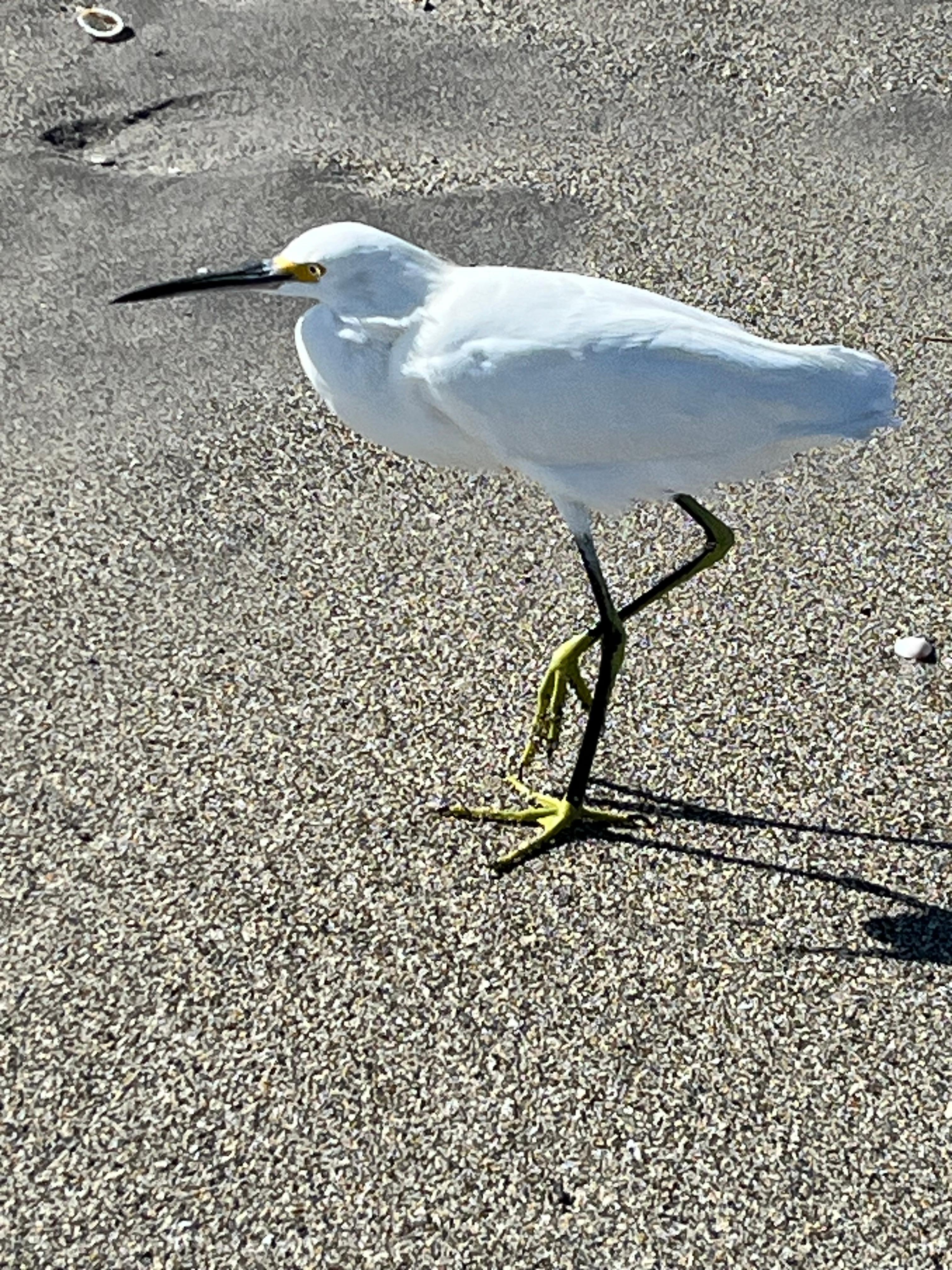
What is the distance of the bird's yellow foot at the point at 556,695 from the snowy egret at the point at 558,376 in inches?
6.5

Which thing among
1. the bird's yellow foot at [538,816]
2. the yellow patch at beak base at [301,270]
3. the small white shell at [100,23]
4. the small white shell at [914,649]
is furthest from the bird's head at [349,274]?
the small white shell at [100,23]

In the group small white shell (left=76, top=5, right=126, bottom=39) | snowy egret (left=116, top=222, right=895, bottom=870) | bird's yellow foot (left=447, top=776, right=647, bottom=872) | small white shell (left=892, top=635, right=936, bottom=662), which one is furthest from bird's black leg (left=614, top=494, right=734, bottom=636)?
small white shell (left=76, top=5, right=126, bottom=39)

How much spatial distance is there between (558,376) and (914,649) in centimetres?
95

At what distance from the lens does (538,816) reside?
8.11ft

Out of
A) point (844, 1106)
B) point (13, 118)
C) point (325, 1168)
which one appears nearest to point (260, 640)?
point (325, 1168)

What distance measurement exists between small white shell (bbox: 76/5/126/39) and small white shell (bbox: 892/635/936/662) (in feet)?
9.95

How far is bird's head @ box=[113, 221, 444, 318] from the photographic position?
2258mm

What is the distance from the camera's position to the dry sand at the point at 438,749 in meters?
1.99

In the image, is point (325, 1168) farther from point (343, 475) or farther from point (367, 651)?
point (343, 475)

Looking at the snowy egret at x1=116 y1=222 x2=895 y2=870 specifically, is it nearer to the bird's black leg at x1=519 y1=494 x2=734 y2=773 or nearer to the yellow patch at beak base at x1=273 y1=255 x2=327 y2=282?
the yellow patch at beak base at x1=273 y1=255 x2=327 y2=282

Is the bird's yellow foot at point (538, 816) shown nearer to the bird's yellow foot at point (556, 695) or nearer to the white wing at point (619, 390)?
the bird's yellow foot at point (556, 695)

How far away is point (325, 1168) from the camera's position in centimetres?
198

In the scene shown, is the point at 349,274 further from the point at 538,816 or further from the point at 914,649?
the point at 914,649

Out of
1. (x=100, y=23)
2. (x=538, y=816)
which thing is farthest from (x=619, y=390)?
(x=100, y=23)
